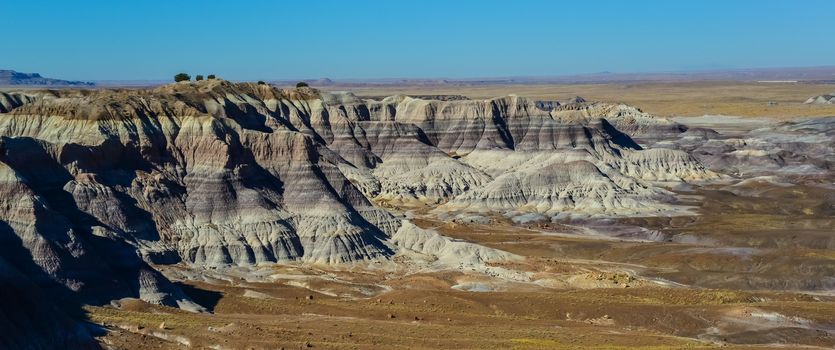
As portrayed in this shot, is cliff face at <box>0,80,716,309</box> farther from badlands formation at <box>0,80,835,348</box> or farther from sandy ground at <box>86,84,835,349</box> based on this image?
sandy ground at <box>86,84,835,349</box>

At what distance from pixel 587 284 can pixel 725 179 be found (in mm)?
70099

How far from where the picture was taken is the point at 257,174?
251 ft

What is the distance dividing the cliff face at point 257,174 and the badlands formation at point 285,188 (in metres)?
0.16

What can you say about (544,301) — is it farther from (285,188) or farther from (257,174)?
(257,174)

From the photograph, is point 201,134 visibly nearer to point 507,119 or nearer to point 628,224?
point 628,224

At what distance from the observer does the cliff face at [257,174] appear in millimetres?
56156

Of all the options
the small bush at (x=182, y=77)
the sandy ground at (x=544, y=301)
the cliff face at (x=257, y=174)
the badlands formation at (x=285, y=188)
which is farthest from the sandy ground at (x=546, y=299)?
the small bush at (x=182, y=77)

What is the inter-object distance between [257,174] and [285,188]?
8.40 ft

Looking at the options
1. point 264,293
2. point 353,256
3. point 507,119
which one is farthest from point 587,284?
point 507,119

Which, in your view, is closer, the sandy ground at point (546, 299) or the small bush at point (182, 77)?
the sandy ground at point (546, 299)

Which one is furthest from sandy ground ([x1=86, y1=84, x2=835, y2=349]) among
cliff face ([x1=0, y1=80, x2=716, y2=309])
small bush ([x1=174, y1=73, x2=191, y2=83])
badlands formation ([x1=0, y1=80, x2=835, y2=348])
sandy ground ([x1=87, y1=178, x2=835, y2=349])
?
small bush ([x1=174, y1=73, x2=191, y2=83])

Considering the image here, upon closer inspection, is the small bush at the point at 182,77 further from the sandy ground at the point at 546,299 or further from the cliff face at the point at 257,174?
the sandy ground at the point at 546,299

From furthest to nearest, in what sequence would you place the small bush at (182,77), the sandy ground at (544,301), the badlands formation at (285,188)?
the small bush at (182,77)
the badlands formation at (285,188)
the sandy ground at (544,301)

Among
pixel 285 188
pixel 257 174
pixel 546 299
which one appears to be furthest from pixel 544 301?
pixel 257 174
